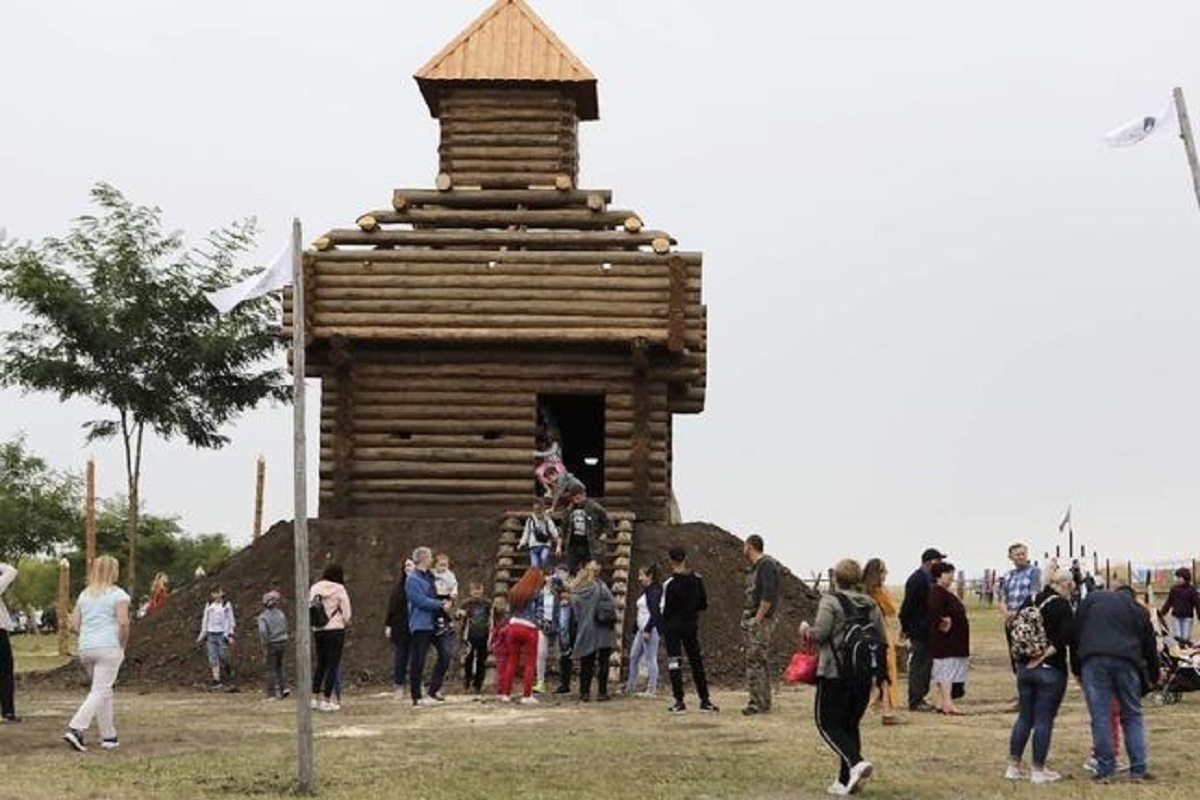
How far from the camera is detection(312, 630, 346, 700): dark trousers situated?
60.4 ft

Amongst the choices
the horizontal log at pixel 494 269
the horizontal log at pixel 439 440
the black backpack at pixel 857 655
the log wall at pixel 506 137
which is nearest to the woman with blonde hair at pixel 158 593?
the horizontal log at pixel 439 440

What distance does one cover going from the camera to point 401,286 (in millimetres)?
27688

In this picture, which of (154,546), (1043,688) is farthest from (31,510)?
(1043,688)

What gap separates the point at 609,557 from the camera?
84.6ft

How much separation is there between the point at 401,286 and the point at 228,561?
535cm

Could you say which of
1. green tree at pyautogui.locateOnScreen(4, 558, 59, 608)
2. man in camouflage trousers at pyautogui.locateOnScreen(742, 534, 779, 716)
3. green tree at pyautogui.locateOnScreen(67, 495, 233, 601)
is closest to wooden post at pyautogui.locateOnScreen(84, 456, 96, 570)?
man in camouflage trousers at pyautogui.locateOnScreen(742, 534, 779, 716)

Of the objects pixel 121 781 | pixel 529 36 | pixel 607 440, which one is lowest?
pixel 121 781

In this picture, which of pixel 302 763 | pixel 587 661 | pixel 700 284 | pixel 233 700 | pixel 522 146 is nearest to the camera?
pixel 302 763

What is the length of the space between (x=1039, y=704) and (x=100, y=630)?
7706 millimetres

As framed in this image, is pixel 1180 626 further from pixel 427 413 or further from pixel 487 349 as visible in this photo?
pixel 427 413

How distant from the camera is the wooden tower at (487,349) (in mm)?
27391

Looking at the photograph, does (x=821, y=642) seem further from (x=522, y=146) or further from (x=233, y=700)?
(x=522, y=146)

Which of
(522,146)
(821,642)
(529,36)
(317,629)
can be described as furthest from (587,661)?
(529,36)

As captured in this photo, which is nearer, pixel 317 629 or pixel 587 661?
pixel 317 629
